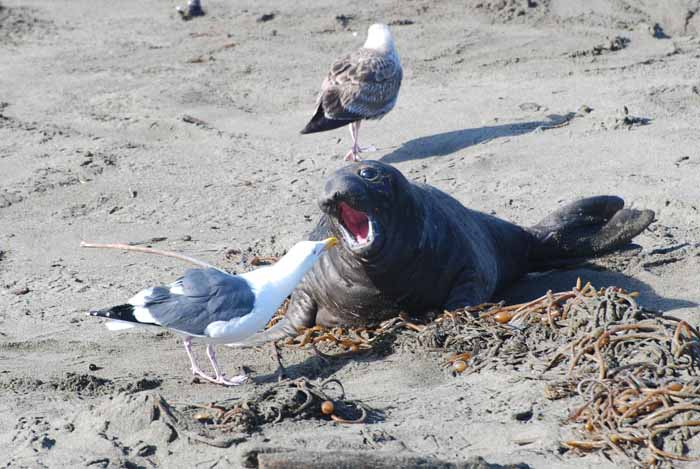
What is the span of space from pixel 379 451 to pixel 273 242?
3717 millimetres

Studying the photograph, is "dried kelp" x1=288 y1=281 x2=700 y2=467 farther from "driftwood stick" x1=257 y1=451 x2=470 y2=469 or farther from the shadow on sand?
the shadow on sand

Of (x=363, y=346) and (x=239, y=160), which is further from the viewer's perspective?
(x=239, y=160)

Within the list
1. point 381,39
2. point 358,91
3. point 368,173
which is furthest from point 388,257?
point 381,39

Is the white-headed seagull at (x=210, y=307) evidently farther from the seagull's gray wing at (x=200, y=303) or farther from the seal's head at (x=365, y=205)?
the seal's head at (x=365, y=205)

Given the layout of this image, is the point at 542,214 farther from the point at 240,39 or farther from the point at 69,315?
the point at 240,39

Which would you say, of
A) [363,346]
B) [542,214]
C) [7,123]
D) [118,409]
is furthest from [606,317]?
[7,123]

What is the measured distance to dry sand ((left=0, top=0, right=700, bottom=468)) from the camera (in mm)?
4223

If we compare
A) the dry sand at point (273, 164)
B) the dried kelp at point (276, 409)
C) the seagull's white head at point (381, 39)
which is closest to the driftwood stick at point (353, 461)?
the dry sand at point (273, 164)

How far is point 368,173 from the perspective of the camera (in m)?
5.32

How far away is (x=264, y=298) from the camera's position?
189 inches

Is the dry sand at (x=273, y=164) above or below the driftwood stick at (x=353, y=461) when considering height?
below

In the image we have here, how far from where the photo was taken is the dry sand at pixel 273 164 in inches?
166

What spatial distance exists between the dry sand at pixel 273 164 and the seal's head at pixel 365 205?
595 mm

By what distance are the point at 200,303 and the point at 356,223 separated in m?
1.05
